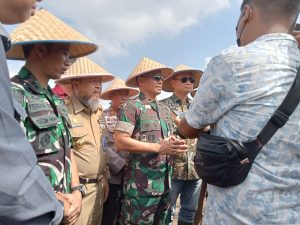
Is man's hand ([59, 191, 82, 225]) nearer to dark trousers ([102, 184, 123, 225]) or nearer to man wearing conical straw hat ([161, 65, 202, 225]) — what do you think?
dark trousers ([102, 184, 123, 225])

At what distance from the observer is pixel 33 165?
2.90 feet

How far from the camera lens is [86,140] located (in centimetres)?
325

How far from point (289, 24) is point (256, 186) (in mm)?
885

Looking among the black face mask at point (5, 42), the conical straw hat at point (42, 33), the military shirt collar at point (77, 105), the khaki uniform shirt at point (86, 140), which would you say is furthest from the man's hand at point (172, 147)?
the black face mask at point (5, 42)

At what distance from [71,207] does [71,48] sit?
1405 mm

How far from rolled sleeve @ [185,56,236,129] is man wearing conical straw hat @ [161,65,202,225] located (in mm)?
2113

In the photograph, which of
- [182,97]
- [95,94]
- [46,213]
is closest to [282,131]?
[46,213]

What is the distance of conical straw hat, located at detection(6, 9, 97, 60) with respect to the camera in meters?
2.28

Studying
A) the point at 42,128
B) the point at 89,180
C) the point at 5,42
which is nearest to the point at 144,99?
the point at 89,180

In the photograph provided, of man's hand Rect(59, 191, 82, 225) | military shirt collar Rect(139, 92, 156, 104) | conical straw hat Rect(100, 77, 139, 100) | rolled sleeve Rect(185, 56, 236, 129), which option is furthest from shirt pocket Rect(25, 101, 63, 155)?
conical straw hat Rect(100, 77, 139, 100)

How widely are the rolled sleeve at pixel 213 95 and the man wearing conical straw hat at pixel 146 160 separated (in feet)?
5.03

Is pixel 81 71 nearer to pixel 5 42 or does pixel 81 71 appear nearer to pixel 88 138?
pixel 88 138

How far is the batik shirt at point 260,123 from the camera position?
1623 millimetres

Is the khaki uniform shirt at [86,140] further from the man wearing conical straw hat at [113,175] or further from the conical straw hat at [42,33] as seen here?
the conical straw hat at [42,33]
